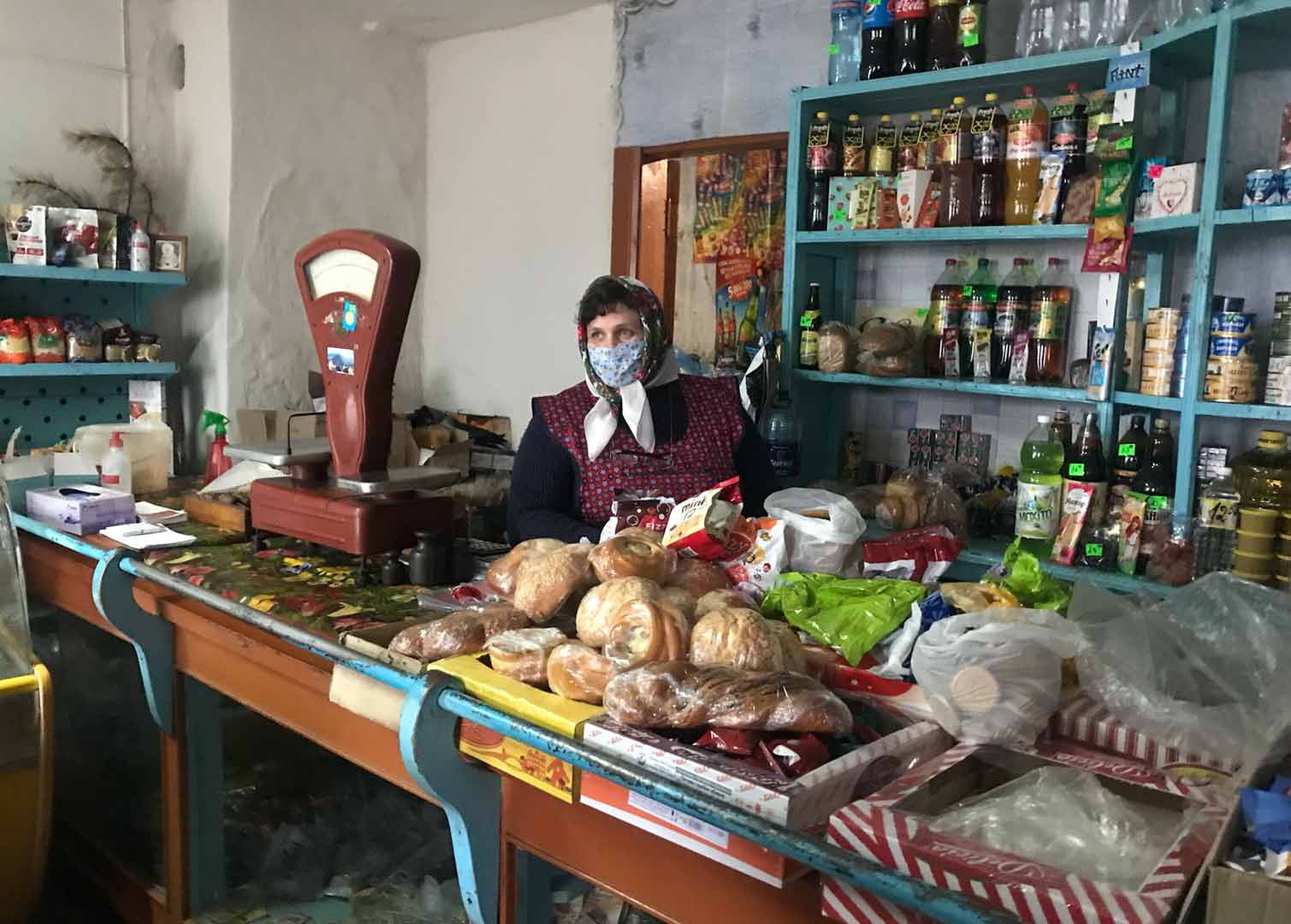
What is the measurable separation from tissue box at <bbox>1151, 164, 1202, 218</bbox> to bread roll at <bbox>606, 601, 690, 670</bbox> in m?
1.76

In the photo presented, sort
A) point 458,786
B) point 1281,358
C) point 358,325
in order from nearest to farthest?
1. point 458,786
2. point 358,325
3. point 1281,358

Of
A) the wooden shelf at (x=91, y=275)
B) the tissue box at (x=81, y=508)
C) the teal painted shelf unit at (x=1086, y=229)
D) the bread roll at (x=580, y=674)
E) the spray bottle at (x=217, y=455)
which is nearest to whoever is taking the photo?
the bread roll at (x=580, y=674)

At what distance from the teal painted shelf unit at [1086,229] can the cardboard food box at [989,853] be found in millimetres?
1473

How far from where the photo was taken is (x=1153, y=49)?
2.42 metres

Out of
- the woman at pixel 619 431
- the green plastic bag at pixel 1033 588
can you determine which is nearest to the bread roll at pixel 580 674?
the green plastic bag at pixel 1033 588

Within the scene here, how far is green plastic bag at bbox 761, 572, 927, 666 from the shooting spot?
1424 millimetres

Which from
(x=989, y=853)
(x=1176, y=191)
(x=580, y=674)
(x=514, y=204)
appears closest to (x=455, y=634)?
(x=580, y=674)

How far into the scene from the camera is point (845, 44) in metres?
3.00

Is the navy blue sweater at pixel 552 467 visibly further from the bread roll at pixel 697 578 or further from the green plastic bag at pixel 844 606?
the green plastic bag at pixel 844 606

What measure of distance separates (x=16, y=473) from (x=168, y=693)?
900 millimetres

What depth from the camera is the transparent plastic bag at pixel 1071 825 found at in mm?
970

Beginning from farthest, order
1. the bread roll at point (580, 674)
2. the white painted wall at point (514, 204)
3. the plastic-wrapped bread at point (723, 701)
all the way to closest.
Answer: the white painted wall at point (514, 204) → the bread roll at point (580, 674) → the plastic-wrapped bread at point (723, 701)

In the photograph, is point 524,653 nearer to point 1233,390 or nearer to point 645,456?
point 645,456

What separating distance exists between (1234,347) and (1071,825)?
5.56ft
